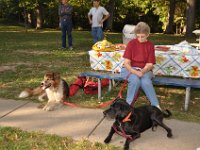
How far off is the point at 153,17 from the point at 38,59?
1057 inches

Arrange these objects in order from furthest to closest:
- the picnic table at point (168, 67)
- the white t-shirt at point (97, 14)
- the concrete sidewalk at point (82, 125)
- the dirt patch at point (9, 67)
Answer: the white t-shirt at point (97, 14) < the dirt patch at point (9, 67) < the picnic table at point (168, 67) < the concrete sidewalk at point (82, 125)

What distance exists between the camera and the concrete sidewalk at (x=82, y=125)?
15.1 feet

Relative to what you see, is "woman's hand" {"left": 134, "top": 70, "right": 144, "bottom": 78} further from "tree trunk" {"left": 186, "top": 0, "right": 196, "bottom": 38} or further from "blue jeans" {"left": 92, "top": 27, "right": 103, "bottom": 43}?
"tree trunk" {"left": 186, "top": 0, "right": 196, "bottom": 38}

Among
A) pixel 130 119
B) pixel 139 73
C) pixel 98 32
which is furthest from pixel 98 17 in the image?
pixel 130 119

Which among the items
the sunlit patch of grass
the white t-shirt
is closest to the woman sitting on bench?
the sunlit patch of grass

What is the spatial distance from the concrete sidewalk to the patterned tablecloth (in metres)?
1.08

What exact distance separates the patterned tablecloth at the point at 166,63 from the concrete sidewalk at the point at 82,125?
108cm

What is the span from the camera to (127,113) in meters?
4.33

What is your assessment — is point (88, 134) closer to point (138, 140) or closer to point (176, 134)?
point (138, 140)

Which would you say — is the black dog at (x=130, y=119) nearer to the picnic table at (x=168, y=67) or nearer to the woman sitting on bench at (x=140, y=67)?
the woman sitting on bench at (x=140, y=67)

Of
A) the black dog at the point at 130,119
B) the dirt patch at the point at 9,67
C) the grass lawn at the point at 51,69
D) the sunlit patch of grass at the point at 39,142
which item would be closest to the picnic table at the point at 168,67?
the grass lawn at the point at 51,69

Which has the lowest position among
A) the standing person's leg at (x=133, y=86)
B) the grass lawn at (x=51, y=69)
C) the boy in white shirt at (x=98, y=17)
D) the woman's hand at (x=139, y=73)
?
the grass lawn at (x=51, y=69)

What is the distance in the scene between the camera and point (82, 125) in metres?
5.21

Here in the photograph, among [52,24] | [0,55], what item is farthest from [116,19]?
[0,55]
